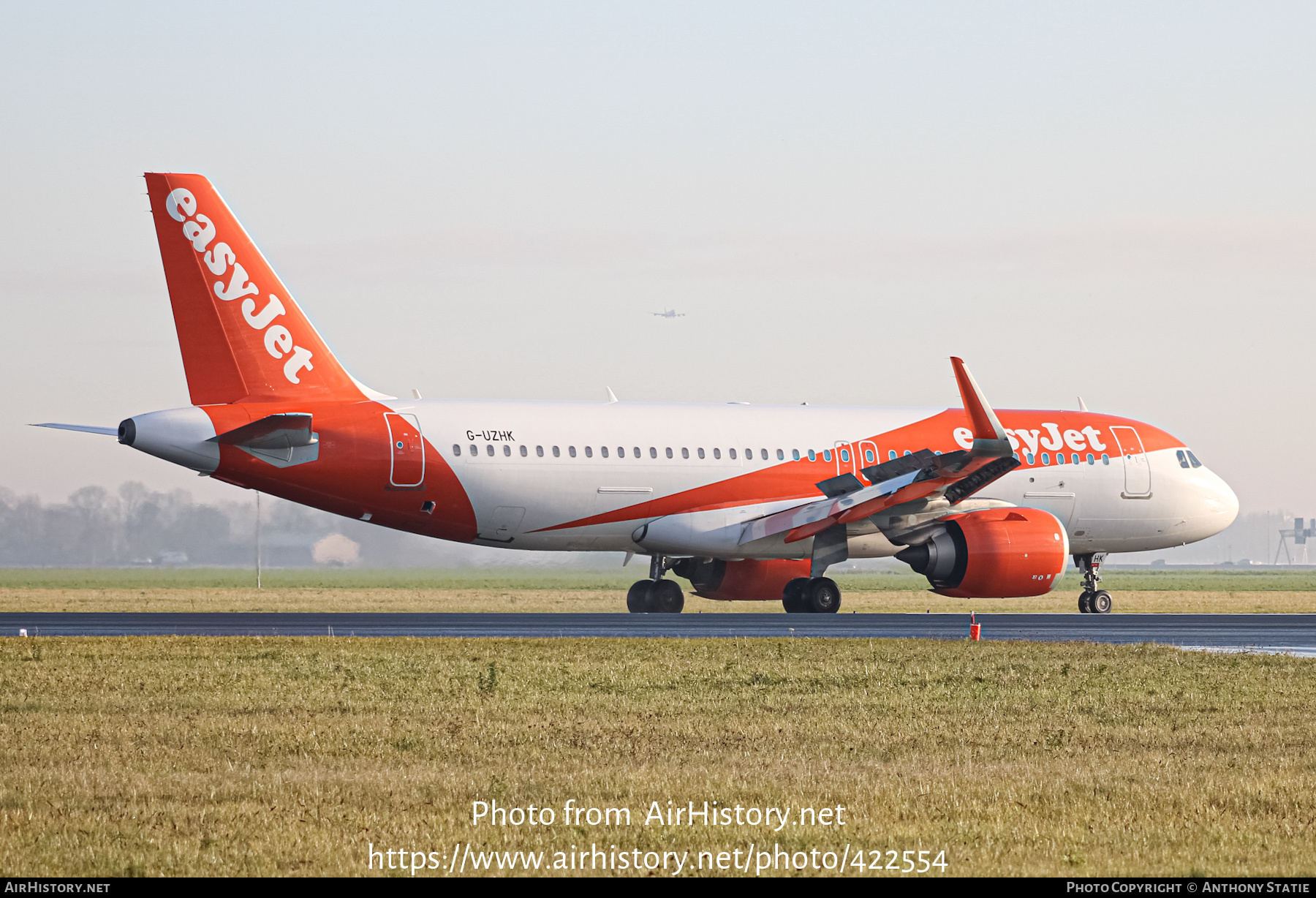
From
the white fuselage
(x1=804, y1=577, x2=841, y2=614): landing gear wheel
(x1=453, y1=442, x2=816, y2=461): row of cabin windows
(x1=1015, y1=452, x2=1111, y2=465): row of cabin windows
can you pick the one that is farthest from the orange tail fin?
(x1=1015, y1=452, x2=1111, y2=465): row of cabin windows

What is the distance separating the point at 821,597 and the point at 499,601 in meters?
12.2

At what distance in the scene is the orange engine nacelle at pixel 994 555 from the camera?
3067 cm

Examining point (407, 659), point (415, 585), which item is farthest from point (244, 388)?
point (415, 585)

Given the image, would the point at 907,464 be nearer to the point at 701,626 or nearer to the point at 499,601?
the point at 701,626

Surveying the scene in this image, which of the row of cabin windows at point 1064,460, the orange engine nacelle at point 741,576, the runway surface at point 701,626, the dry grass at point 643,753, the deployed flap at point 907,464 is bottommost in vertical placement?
the dry grass at point 643,753

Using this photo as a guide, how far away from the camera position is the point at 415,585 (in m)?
58.7

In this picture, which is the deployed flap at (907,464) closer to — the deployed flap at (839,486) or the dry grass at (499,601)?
the deployed flap at (839,486)

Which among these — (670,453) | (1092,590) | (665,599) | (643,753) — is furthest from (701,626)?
(643,753)

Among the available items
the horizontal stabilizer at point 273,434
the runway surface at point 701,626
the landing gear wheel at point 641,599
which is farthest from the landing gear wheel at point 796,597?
the horizontal stabilizer at point 273,434

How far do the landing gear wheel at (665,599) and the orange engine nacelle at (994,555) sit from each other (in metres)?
5.17

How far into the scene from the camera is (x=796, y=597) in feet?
106

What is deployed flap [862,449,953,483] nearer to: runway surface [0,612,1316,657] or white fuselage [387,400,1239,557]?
white fuselage [387,400,1239,557]
